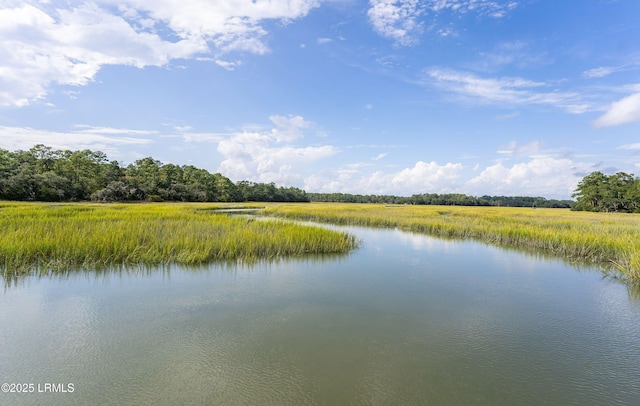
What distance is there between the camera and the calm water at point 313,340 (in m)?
3.65

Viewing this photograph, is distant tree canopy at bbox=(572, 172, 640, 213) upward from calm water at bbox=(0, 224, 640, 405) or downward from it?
upward

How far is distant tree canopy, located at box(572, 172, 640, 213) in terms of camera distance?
48.0 meters

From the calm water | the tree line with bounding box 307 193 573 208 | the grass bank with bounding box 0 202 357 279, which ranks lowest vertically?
the calm water

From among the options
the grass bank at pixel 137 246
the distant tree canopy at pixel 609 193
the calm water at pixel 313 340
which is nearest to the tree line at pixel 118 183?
the distant tree canopy at pixel 609 193

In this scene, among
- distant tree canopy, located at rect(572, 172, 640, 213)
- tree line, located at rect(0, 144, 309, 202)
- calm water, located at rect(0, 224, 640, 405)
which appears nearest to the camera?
calm water, located at rect(0, 224, 640, 405)

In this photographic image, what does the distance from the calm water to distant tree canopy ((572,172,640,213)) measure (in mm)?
56708

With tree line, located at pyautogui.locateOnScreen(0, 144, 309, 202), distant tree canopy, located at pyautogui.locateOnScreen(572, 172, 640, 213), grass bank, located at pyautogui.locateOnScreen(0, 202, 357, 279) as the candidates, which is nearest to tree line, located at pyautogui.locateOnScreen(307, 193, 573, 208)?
distant tree canopy, located at pyautogui.locateOnScreen(572, 172, 640, 213)

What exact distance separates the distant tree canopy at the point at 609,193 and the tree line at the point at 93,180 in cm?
7091

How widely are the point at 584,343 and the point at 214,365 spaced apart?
5927 mm

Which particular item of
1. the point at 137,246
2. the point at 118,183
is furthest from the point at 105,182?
the point at 137,246

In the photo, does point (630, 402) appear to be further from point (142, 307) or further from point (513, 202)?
point (513, 202)

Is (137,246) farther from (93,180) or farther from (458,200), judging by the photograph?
(458,200)

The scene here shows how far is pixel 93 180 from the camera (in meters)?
48.2

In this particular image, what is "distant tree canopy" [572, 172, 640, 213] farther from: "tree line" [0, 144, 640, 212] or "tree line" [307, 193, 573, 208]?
"tree line" [307, 193, 573, 208]
